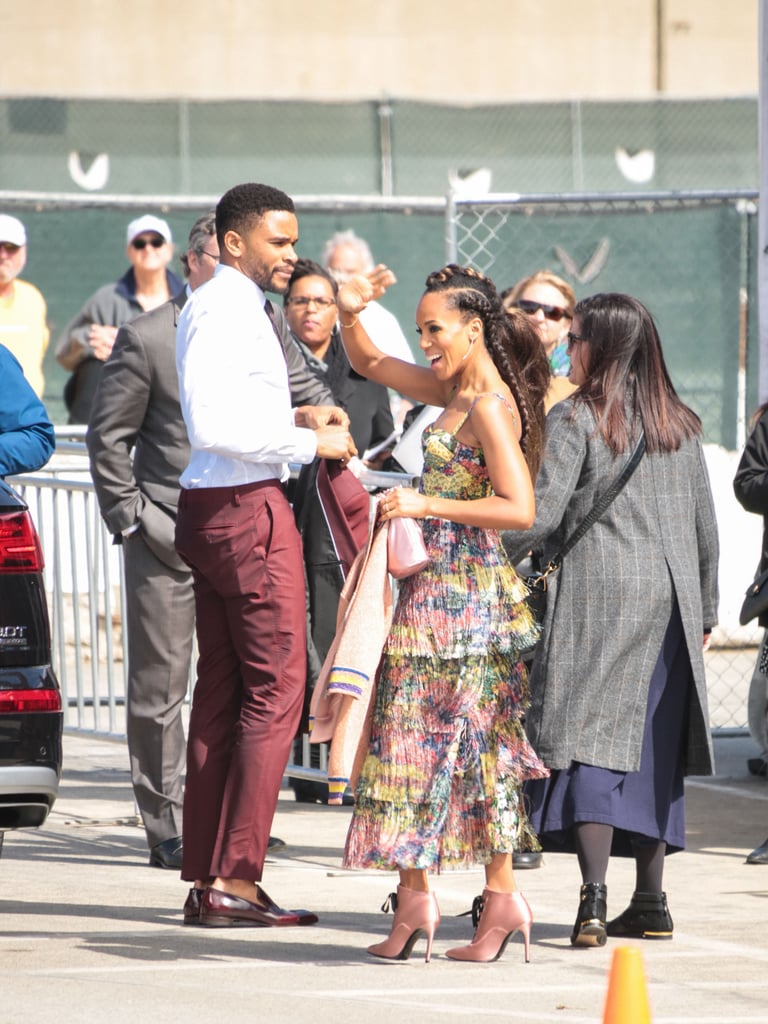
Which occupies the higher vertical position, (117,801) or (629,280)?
(629,280)

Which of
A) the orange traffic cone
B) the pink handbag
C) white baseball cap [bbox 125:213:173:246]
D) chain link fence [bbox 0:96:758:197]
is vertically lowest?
the orange traffic cone

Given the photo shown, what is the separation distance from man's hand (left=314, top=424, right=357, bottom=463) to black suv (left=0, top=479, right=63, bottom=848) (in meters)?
0.86

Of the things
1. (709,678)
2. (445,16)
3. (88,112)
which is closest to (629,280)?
(709,678)

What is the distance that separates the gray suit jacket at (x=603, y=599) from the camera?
5.96 metres

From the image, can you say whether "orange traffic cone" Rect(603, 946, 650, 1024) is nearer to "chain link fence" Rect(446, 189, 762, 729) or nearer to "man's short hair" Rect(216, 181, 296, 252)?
"man's short hair" Rect(216, 181, 296, 252)

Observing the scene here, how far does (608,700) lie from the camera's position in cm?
597

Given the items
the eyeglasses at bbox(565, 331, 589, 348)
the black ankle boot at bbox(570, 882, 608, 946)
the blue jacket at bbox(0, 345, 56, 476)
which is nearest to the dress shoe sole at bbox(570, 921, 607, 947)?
the black ankle boot at bbox(570, 882, 608, 946)

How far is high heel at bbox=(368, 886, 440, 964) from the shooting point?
5660 mm

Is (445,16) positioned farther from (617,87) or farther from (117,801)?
(117,801)

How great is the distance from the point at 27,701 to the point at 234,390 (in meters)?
1.04

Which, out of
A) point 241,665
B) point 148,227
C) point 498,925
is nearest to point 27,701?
point 241,665

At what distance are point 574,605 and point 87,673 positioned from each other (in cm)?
378

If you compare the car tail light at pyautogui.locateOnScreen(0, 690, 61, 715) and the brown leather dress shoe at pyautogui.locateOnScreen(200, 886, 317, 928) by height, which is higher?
the car tail light at pyautogui.locateOnScreen(0, 690, 61, 715)

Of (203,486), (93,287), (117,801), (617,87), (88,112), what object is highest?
(617,87)
